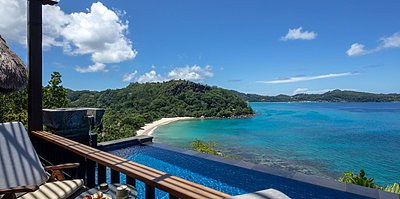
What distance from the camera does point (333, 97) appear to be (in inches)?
3875

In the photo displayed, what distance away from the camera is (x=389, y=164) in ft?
63.7

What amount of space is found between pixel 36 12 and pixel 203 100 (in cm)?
5017

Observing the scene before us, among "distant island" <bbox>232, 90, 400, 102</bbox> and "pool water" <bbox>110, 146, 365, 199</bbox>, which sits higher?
"distant island" <bbox>232, 90, 400, 102</bbox>

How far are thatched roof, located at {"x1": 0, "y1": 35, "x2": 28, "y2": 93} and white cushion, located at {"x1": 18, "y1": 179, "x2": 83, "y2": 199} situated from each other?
1473 mm

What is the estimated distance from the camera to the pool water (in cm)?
386

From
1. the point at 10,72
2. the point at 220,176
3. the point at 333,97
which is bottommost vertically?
the point at 220,176

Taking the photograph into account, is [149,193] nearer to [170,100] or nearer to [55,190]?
[55,190]

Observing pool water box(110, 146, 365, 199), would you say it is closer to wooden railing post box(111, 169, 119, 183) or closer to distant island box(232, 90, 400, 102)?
wooden railing post box(111, 169, 119, 183)

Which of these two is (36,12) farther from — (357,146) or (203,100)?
(203,100)

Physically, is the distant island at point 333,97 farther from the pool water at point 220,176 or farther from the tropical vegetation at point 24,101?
the pool water at point 220,176

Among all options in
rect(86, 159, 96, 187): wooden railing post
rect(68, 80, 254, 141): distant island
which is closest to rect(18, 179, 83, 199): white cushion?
rect(86, 159, 96, 187): wooden railing post

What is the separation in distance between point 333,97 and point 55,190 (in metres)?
111

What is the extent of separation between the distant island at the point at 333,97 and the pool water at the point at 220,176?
87.5 meters

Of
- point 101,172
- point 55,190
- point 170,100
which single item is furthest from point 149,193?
point 170,100
